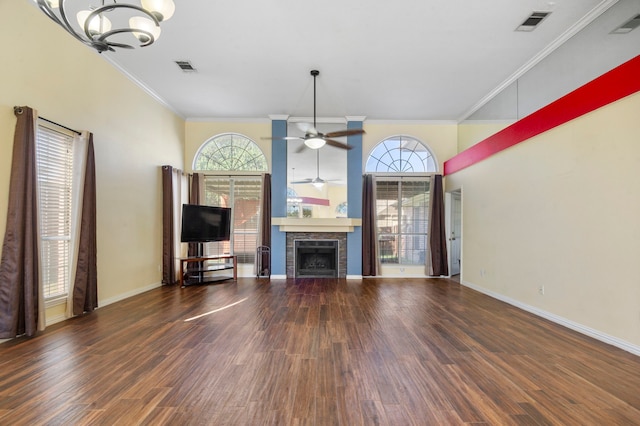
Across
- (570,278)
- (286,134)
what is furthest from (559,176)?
(286,134)

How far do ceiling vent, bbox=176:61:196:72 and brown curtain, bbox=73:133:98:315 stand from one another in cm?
166

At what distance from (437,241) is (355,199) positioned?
7.01 ft

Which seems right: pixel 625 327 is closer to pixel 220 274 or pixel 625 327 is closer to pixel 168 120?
pixel 220 274

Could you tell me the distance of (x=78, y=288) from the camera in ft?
12.1

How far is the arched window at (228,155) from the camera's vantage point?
6.81 meters

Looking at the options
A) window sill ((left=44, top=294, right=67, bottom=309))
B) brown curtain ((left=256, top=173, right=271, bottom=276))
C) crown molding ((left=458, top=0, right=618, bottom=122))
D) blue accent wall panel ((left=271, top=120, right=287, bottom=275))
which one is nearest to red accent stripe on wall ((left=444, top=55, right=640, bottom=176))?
crown molding ((left=458, top=0, right=618, bottom=122))

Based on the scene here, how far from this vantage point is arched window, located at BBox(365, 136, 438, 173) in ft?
22.7

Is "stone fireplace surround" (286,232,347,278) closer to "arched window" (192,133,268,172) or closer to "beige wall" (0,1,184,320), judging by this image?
"arched window" (192,133,268,172)

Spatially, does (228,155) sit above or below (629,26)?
below

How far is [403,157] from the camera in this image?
6.96m

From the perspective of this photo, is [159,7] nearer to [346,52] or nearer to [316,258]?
[346,52]

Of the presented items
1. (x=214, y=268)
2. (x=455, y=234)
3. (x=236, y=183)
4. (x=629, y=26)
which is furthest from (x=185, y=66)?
(x=455, y=234)

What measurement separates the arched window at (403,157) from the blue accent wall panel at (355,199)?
0.52m

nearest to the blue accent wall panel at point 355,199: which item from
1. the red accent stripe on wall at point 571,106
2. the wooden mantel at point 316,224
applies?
the wooden mantel at point 316,224
